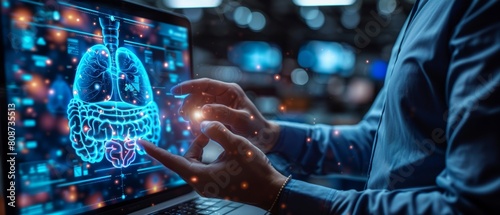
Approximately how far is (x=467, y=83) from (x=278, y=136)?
699mm

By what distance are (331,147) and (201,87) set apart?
52 centimetres

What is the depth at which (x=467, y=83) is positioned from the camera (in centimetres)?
69

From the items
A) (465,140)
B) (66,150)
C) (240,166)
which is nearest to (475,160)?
(465,140)

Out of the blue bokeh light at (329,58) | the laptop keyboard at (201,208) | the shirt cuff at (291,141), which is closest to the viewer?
the laptop keyboard at (201,208)

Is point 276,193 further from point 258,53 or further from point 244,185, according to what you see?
point 258,53

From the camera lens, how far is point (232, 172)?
0.82m

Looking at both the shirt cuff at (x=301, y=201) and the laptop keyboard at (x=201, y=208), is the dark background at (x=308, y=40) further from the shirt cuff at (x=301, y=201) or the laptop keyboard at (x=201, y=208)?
the shirt cuff at (x=301, y=201)

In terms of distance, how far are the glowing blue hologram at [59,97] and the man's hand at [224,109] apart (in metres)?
0.34

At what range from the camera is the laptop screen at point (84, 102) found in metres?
0.78

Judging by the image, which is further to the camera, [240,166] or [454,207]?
[240,166]

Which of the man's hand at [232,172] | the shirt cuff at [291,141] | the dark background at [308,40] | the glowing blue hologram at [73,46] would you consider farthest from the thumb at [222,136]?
the dark background at [308,40]

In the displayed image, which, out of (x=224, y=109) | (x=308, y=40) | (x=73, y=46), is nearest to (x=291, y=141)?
(x=224, y=109)

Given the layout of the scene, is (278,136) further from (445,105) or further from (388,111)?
(445,105)

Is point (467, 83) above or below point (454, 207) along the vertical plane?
above
